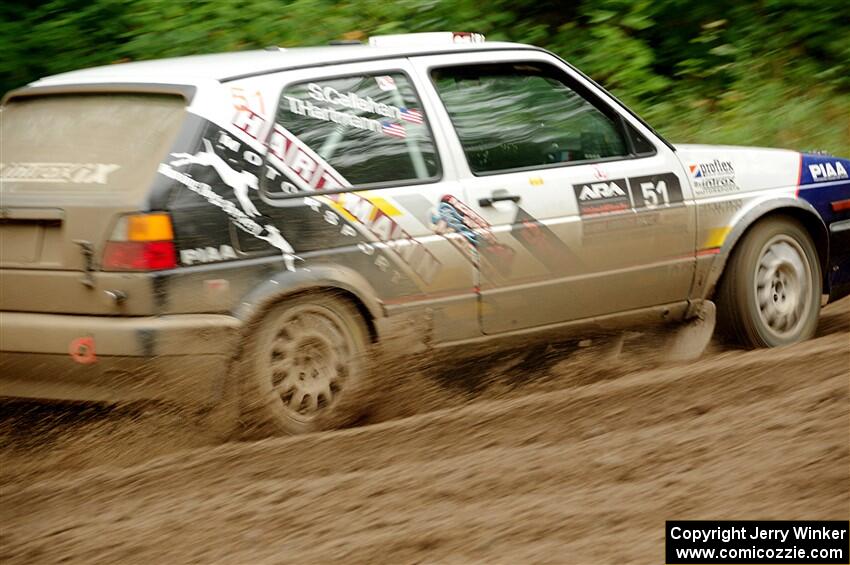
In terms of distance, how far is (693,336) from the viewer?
6.44 metres

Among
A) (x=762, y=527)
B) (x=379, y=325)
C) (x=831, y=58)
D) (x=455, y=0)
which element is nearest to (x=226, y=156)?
(x=379, y=325)

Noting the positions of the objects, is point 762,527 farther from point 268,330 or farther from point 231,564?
point 268,330

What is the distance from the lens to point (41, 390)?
500cm

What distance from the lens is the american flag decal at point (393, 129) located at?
5.49 m

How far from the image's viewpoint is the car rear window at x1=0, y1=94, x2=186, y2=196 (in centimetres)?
493

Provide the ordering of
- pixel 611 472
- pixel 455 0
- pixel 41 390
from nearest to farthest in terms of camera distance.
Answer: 1. pixel 611 472
2. pixel 41 390
3. pixel 455 0

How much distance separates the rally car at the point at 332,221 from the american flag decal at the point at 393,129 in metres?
0.02

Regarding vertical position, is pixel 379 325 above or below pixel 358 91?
below

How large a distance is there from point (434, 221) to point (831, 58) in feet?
22.8

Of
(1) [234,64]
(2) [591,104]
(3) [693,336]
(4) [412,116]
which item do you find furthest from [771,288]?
(1) [234,64]

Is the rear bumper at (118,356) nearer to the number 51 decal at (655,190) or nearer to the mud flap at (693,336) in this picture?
the number 51 decal at (655,190)

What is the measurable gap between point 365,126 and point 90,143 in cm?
114

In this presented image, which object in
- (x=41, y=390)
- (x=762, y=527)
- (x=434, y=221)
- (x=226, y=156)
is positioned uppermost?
(x=226, y=156)

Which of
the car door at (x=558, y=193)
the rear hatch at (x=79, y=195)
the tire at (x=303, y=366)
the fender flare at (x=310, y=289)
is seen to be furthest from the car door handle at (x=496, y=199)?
the rear hatch at (x=79, y=195)
